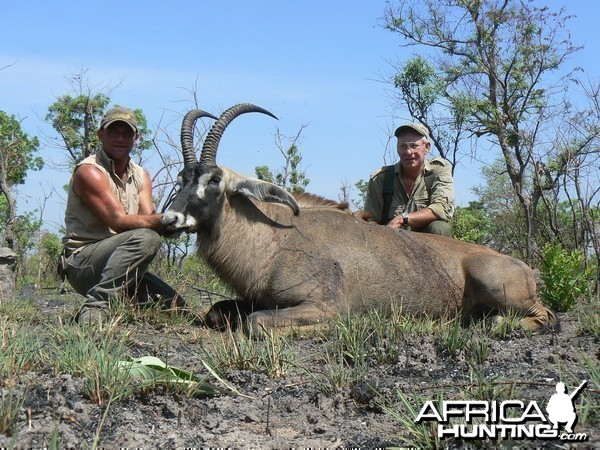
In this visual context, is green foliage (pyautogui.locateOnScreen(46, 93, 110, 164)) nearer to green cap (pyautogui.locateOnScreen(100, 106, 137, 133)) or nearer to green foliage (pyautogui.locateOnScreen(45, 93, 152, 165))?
green foliage (pyautogui.locateOnScreen(45, 93, 152, 165))

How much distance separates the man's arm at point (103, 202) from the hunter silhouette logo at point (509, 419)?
4297 mm

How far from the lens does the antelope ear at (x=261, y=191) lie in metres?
7.56

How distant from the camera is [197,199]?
724cm

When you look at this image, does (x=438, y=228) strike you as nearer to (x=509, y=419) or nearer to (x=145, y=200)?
(x=145, y=200)

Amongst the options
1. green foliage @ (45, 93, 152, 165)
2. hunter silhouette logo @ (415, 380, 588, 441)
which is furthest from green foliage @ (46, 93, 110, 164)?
hunter silhouette logo @ (415, 380, 588, 441)

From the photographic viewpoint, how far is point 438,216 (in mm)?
8664

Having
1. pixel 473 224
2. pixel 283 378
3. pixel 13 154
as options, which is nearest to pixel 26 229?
pixel 13 154

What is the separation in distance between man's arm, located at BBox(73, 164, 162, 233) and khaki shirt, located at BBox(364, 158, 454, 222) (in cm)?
285

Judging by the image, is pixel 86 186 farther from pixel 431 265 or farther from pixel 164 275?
pixel 164 275

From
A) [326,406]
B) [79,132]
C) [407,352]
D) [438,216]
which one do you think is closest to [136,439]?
[326,406]

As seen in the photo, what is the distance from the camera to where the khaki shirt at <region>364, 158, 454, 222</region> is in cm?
877

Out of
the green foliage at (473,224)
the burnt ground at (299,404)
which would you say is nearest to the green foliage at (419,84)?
the green foliage at (473,224)

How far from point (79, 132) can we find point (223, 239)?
10978 mm

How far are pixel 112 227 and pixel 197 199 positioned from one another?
0.89 metres
